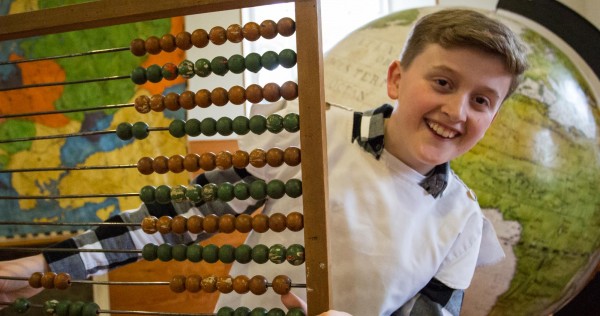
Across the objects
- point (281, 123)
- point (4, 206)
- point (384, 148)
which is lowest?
point (4, 206)

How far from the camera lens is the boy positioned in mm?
919

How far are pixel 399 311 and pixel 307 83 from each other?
54 centimetres

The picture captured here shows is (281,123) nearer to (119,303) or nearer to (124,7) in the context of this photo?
(124,7)

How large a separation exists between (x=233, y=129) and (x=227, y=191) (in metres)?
0.09

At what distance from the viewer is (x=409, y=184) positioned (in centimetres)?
103

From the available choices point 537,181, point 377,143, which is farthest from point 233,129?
point 537,181

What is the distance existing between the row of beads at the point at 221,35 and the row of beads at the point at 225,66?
0.08ft

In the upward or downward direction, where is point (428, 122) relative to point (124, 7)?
downward

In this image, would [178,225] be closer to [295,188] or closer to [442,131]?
[295,188]

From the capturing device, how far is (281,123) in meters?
0.75

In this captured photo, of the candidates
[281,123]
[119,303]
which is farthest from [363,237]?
[119,303]

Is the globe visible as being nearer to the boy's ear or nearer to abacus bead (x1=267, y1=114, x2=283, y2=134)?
the boy's ear

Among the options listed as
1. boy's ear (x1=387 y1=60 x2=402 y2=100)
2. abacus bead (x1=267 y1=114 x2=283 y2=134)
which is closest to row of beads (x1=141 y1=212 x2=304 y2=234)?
abacus bead (x1=267 y1=114 x2=283 y2=134)

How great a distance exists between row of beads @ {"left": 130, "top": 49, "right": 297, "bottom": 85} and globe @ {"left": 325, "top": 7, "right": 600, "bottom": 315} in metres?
0.61
